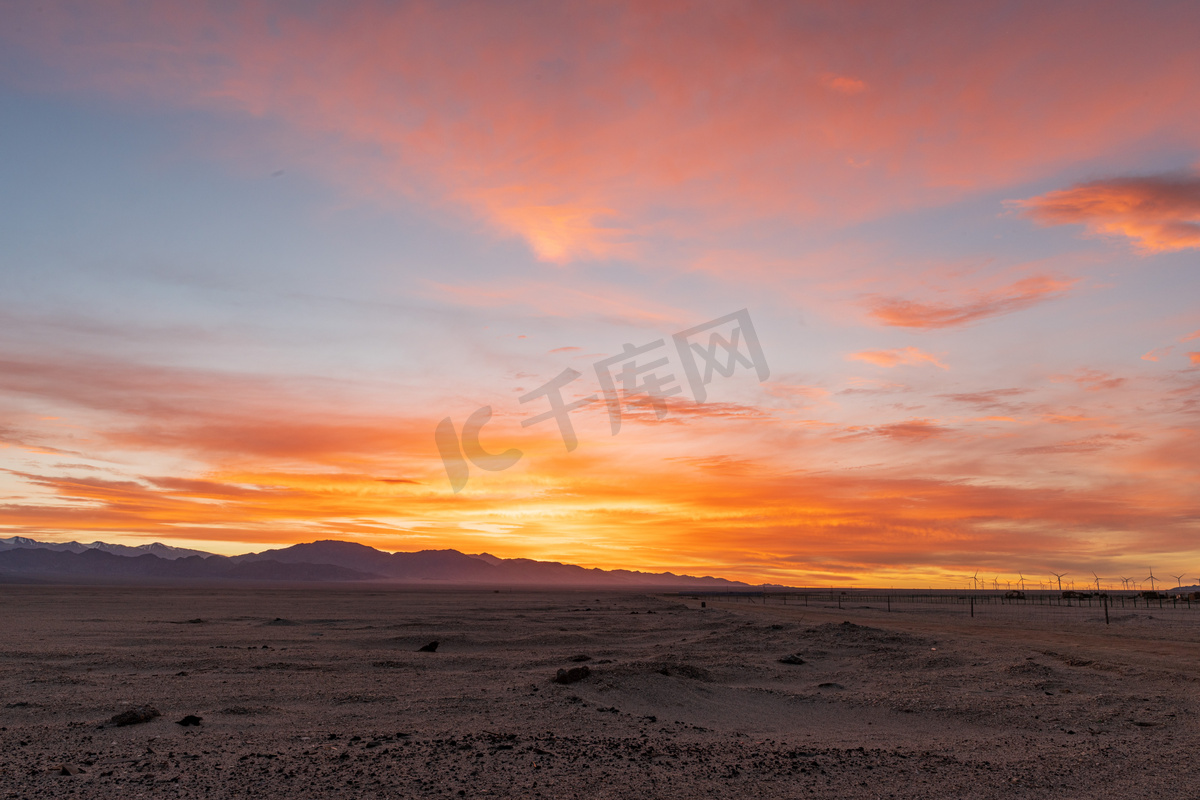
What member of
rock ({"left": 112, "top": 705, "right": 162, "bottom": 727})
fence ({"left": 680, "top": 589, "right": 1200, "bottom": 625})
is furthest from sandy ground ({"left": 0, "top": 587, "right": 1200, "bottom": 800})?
fence ({"left": 680, "top": 589, "right": 1200, "bottom": 625})

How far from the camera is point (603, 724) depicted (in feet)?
50.2

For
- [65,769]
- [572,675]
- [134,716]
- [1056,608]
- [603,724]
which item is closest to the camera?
[65,769]

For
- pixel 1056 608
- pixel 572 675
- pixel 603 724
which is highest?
pixel 572 675

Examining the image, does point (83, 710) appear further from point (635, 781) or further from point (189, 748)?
point (635, 781)

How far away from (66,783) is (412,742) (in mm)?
5044

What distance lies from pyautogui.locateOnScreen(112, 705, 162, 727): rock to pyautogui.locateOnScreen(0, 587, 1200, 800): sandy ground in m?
0.16

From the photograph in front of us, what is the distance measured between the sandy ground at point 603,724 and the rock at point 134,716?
0.16 m

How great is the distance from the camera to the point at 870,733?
15938 millimetres

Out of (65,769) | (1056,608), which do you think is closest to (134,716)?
(65,769)

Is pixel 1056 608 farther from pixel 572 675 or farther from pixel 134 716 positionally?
pixel 134 716

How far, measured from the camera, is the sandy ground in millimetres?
11211

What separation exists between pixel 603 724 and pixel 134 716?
9.31 meters

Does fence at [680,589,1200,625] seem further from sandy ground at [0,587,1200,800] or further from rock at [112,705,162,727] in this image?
rock at [112,705,162,727]

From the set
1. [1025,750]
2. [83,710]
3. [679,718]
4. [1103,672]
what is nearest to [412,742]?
[679,718]
